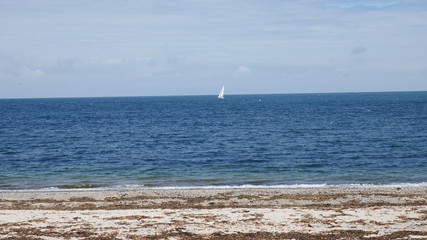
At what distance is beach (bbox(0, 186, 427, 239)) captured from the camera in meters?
14.5

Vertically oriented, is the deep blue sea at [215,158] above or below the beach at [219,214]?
below

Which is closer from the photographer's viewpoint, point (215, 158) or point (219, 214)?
point (219, 214)

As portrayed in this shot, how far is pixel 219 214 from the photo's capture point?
17.4 metres

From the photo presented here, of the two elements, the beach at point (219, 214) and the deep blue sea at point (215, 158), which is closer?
the beach at point (219, 214)

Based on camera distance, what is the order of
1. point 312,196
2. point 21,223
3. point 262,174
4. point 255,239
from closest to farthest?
point 255,239 < point 21,223 < point 312,196 < point 262,174

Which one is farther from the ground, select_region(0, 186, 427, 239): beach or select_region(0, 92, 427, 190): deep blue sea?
select_region(0, 186, 427, 239): beach

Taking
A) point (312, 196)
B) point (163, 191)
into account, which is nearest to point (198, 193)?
point (163, 191)

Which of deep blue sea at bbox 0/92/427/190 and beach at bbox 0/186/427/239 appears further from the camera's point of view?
deep blue sea at bbox 0/92/427/190

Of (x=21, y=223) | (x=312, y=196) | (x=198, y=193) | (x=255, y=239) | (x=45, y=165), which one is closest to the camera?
(x=255, y=239)

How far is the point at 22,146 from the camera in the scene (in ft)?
160

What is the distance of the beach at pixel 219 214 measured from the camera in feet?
47.6

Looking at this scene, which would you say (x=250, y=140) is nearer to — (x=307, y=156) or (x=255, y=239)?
(x=307, y=156)

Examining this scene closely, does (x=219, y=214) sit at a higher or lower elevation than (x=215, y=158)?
higher

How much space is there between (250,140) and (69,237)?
39.1m
